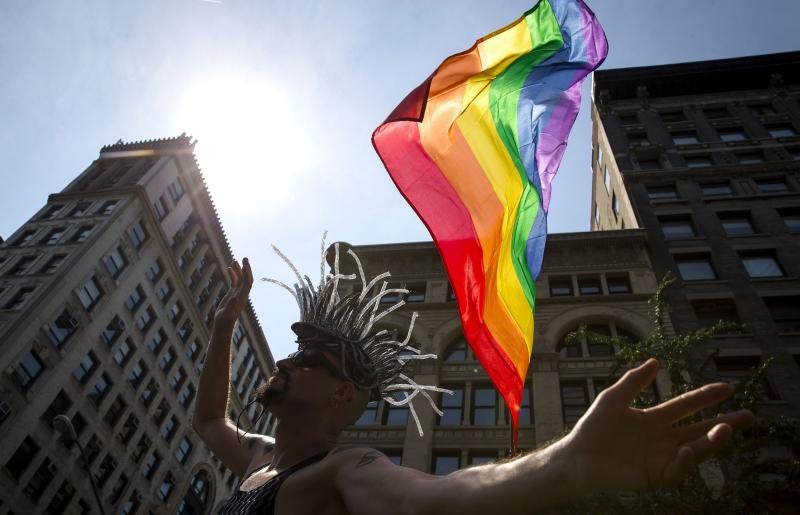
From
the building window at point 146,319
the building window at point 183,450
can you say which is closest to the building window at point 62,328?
the building window at point 146,319

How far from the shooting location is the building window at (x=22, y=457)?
3106 centimetres

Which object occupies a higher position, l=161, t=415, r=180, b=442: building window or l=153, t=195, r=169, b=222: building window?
l=153, t=195, r=169, b=222: building window

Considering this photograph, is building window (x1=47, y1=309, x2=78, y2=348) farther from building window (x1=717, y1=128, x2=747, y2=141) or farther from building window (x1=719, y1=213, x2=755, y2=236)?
building window (x1=717, y1=128, x2=747, y2=141)

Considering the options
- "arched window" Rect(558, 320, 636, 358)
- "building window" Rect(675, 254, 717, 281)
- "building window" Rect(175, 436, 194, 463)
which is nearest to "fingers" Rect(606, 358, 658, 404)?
"arched window" Rect(558, 320, 636, 358)

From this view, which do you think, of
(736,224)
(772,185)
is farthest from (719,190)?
(736,224)

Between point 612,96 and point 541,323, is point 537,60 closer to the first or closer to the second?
point 541,323

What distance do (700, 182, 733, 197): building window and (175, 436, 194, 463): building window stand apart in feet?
145

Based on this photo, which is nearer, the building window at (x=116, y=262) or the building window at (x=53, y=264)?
the building window at (x=53, y=264)

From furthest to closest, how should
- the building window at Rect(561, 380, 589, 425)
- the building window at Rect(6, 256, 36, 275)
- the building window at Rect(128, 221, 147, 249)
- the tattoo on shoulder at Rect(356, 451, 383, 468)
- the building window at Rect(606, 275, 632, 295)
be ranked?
the building window at Rect(128, 221, 147, 249)
the building window at Rect(6, 256, 36, 275)
the building window at Rect(606, 275, 632, 295)
the building window at Rect(561, 380, 589, 425)
the tattoo on shoulder at Rect(356, 451, 383, 468)

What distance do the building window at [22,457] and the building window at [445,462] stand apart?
25898 mm

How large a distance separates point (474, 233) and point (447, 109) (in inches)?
58.3

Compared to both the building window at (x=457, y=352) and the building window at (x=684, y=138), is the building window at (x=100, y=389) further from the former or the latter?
the building window at (x=684, y=138)

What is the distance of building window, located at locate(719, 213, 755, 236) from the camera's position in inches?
1079

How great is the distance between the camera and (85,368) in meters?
37.3
